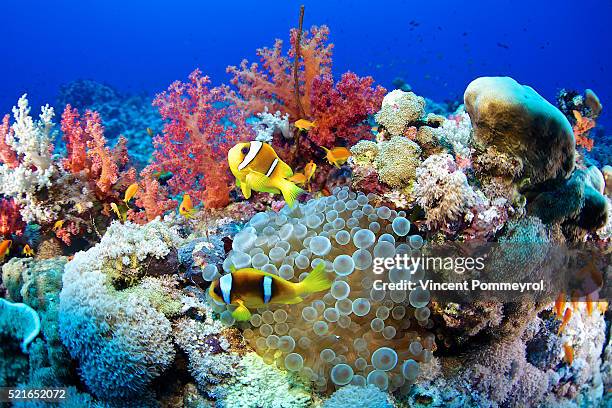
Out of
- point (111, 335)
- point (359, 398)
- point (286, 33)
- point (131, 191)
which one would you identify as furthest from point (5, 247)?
point (286, 33)

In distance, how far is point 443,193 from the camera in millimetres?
2473

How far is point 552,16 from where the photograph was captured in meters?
105

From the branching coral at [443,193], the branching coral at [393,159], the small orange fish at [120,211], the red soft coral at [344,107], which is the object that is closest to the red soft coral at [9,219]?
→ the small orange fish at [120,211]

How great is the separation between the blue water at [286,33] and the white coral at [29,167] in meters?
76.7

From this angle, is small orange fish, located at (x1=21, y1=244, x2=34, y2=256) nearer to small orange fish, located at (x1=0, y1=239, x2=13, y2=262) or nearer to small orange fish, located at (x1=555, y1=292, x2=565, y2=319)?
small orange fish, located at (x1=0, y1=239, x2=13, y2=262)

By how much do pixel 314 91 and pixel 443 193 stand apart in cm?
315

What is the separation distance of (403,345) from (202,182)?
11.3 ft

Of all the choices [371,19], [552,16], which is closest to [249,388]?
[371,19]

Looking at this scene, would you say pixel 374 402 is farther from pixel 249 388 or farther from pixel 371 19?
pixel 371 19

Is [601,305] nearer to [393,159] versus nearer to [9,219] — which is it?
[393,159]

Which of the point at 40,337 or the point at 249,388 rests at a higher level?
the point at 40,337

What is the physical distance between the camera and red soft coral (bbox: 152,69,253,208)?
4754 millimetres

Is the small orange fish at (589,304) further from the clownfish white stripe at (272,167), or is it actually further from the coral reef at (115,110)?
the coral reef at (115,110)

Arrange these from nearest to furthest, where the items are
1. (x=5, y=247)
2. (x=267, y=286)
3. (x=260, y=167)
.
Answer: (x=267, y=286) → (x=260, y=167) → (x=5, y=247)
